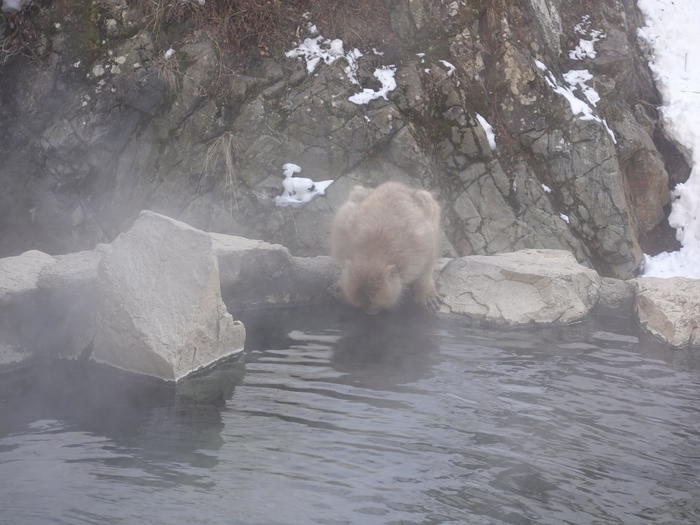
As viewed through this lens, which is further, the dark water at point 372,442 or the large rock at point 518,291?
the large rock at point 518,291

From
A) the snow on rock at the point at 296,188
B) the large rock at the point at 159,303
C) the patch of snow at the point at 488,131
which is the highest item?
the patch of snow at the point at 488,131

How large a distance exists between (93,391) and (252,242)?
2543mm

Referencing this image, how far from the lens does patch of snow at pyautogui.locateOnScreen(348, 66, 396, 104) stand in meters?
10.1

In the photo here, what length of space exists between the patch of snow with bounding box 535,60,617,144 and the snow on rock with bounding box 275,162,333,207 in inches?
141

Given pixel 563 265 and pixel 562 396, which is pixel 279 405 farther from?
pixel 563 265

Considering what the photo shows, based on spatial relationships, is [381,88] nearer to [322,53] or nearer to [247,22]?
[322,53]

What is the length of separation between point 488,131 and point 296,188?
9.16 feet

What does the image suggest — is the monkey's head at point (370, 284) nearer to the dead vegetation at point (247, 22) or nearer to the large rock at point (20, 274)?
the large rock at point (20, 274)

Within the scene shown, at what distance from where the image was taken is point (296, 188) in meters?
9.62

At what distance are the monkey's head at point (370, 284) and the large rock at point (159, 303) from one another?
4.33 ft

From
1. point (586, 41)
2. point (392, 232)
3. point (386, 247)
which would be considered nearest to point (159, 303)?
point (386, 247)

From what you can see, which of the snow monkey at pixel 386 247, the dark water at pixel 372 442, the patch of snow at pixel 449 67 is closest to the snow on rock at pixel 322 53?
the patch of snow at pixel 449 67

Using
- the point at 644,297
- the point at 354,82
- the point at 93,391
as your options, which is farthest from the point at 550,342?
the point at 354,82

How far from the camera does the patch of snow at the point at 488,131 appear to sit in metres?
10.3
